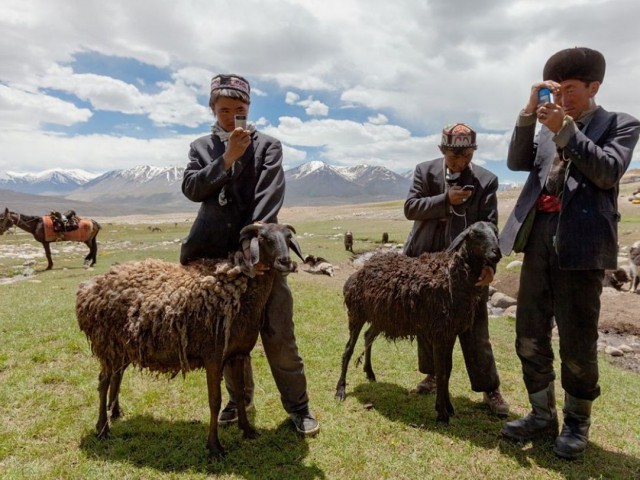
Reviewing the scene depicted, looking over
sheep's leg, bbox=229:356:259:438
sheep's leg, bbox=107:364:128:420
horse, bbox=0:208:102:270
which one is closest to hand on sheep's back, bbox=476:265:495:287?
sheep's leg, bbox=229:356:259:438

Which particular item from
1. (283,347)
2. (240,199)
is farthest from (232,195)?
(283,347)

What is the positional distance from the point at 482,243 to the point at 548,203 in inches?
31.1

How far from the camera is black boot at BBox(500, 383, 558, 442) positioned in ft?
15.4

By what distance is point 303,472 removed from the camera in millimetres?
4289

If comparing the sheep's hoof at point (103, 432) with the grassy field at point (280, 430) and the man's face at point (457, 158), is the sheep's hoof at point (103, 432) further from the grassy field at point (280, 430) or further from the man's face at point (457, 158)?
the man's face at point (457, 158)

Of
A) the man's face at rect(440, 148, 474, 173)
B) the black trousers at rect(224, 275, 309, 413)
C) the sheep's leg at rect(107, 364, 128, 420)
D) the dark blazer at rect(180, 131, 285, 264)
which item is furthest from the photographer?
the man's face at rect(440, 148, 474, 173)

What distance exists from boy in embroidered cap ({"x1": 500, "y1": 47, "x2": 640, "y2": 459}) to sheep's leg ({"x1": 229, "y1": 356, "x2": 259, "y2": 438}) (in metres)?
2.92

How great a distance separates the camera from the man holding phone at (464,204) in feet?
17.3

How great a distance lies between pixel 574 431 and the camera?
4.50 meters

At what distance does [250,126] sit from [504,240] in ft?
9.97

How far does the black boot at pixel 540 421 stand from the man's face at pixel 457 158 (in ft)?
9.06

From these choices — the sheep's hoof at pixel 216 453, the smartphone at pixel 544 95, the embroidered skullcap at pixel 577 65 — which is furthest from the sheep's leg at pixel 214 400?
the embroidered skullcap at pixel 577 65

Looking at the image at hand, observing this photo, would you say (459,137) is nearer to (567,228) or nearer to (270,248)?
(567,228)

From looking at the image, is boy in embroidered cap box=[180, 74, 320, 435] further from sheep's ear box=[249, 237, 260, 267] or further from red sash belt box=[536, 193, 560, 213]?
red sash belt box=[536, 193, 560, 213]
